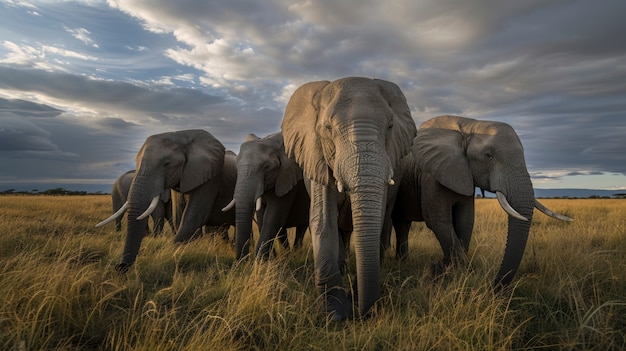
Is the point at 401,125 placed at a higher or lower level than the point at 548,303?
higher

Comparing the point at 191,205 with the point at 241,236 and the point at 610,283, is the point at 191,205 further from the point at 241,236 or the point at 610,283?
the point at 610,283

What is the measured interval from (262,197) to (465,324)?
15.4 feet

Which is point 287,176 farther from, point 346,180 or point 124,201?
point 124,201

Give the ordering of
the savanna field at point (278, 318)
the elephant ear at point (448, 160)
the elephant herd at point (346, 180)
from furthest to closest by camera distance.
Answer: the elephant ear at point (448, 160)
the elephant herd at point (346, 180)
the savanna field at point (278, 318)

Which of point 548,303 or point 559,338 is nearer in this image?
point 559,338

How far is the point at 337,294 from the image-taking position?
5.06m

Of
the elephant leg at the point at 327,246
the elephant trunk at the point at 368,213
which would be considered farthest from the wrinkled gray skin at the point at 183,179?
the elephant trunk at the point at 368,213

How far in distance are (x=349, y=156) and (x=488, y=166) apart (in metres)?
2.97

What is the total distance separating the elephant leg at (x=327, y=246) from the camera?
16.6 ft

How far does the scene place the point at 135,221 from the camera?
23.0 feet

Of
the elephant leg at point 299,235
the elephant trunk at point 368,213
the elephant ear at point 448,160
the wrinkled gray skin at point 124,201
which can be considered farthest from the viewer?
the wrinkled gray skin at point 124,201

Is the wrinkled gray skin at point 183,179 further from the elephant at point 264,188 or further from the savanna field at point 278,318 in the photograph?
the savanna field at point 278,318

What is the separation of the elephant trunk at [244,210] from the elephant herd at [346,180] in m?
0.02

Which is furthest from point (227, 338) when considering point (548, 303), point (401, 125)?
point (548, 303)
